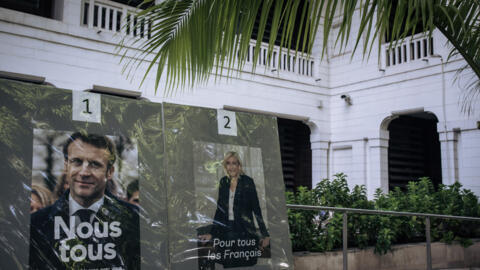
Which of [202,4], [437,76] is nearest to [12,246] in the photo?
[202,4]

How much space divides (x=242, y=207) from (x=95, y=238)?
0.71 meters

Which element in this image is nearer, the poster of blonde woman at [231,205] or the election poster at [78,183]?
the election poster at [78,183]

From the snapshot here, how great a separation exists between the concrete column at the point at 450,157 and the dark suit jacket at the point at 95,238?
9.62 m

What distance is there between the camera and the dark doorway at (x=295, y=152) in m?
12.9

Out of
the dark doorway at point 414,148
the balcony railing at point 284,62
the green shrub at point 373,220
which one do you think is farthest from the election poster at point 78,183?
the dark doorway at point 414,148

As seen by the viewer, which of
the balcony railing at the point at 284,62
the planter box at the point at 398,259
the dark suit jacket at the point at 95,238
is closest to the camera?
the dark suit jacket at the point at 95,238

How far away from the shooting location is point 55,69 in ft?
27.3

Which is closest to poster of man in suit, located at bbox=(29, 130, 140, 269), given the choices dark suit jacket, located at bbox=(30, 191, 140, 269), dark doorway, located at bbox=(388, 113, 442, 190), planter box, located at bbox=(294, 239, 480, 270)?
dark suit jacket, located at bbox=(30, 191, 140, 269)

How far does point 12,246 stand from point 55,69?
732cm

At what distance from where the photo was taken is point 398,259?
5.43 metres

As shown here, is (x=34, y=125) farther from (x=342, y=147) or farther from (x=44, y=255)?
(x=342, y=147)

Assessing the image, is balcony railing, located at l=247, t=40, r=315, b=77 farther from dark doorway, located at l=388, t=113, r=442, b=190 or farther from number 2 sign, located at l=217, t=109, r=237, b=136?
number 2 sign, located at l=217, t=109, r=237, b=136

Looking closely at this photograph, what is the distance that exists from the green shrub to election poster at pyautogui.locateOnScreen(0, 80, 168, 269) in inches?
132

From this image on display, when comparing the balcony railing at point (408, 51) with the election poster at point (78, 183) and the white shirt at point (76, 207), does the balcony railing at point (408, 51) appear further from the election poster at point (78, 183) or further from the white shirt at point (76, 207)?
the white shirt at point (76, 207)
